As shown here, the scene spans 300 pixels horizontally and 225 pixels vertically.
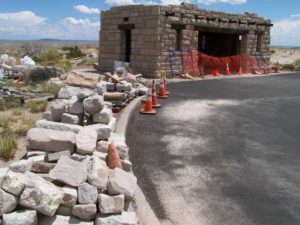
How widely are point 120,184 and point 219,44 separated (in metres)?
26.3

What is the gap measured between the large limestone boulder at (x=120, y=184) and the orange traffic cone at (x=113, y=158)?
2.21ft

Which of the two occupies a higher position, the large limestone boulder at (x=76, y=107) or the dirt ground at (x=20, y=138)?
the large limestone boulder at (x=76, y=107)

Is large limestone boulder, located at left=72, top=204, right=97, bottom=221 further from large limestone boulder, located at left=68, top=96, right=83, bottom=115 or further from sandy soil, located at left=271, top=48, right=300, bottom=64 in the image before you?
sandy soil, located at left=271, top=48, right=300, bottom=64

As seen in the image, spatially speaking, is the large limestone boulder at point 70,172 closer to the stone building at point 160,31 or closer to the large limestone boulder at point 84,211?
the large limestone boulder at point 84,211

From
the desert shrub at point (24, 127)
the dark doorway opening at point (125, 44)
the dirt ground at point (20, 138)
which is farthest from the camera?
the dark doorway opening at point (125, 44)

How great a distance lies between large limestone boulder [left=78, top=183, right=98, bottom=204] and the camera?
4.67m

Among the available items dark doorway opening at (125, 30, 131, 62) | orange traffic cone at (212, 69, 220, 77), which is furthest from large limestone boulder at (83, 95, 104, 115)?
orange traffic cone at (212, 69, 220, 77)

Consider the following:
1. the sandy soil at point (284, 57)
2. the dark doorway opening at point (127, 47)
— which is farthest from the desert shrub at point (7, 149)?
the sandy soil at point (284, 57)

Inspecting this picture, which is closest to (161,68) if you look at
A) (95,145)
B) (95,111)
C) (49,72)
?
(49,72)

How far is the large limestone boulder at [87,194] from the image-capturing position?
4.67m

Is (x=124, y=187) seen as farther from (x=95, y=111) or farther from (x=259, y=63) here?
(x=259, y=63)

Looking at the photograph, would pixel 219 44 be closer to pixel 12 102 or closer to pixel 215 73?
pixel 215 73

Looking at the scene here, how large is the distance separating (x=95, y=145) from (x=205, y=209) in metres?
1.75

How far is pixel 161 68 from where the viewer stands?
2172 cm
